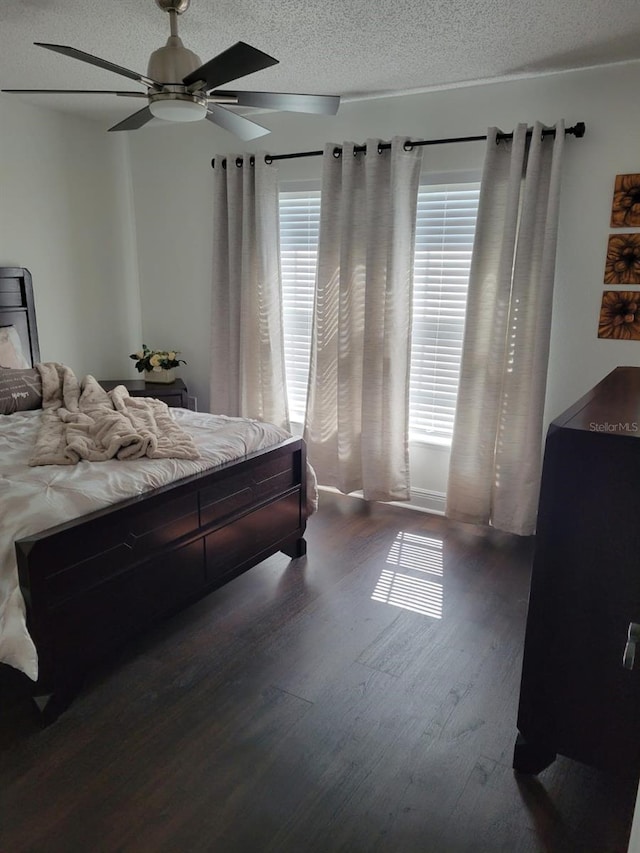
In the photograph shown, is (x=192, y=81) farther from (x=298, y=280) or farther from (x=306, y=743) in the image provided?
(x=306, y=743)

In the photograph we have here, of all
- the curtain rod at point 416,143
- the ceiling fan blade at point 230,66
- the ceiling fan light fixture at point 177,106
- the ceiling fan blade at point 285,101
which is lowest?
the ceiling fan light fixture at point 177,106

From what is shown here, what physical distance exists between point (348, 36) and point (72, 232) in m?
2.65

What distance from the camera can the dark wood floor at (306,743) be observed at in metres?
1.65

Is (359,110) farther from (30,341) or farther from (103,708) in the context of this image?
(103,708)

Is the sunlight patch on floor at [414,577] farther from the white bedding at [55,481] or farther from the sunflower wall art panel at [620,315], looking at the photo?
the sunflower wall art panel at [620,315]

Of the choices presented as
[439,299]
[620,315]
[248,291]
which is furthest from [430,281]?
[248,291]

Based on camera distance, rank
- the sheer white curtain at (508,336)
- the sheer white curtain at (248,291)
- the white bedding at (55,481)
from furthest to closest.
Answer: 1. the sheer white curtain at (248,291)
2. the sheer white curtain at (508,336)
3. the white bedding at (55,481)

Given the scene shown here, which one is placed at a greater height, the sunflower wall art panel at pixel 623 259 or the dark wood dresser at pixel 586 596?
the sunflower wall art panel at pixel 623 259

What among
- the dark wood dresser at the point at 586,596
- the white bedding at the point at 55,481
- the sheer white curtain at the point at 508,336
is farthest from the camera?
the sheer white curtain at the point at 508,336

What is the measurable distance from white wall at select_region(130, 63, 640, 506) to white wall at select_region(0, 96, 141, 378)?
0.97 feet

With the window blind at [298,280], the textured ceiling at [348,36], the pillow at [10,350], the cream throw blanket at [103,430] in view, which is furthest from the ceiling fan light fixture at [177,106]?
the pillow at [10,350]

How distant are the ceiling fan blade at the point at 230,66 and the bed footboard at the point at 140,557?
1.53 meters

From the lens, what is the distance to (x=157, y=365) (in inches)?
180

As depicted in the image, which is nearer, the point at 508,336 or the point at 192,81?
the point at 192,81
